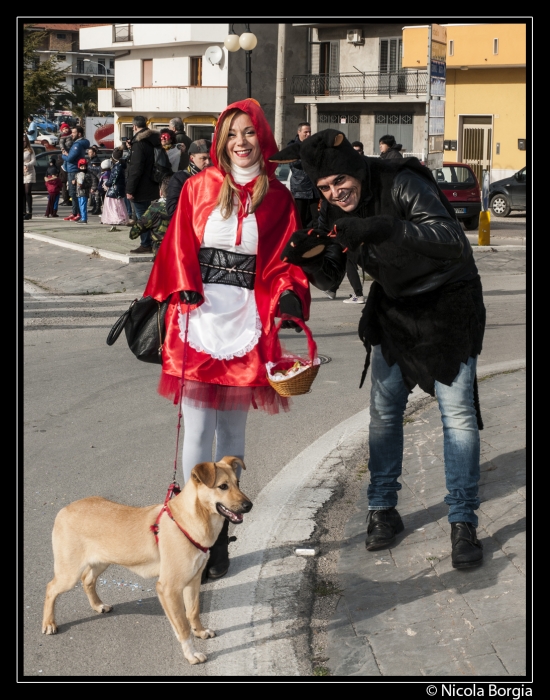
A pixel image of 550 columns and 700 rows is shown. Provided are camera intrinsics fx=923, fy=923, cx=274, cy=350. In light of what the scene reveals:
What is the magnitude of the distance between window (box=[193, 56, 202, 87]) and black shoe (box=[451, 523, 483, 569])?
51017 millimetres

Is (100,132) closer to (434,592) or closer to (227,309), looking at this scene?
(227,309)

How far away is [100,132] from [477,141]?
19050mm

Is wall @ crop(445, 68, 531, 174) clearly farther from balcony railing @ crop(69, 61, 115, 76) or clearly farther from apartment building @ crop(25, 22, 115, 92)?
balcony railing @ crop(69, 61, 115, 76)

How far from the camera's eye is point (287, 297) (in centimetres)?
420

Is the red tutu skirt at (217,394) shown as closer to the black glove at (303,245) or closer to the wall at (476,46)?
the black glove at (303,245)

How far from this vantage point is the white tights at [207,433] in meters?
4.30

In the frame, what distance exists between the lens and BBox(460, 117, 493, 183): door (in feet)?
129

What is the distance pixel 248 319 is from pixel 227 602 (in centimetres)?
128

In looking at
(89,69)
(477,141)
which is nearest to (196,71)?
(477,141)

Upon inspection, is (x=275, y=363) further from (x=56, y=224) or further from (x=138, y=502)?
(x=56, y=224)

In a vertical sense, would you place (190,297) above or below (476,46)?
below

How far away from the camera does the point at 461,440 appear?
13.8ft
